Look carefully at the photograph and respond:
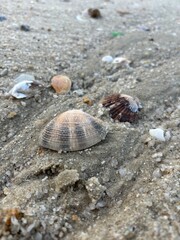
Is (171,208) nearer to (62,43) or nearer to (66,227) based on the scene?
(66,227)

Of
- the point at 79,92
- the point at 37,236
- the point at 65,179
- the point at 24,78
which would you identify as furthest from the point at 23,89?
the point at 37,236

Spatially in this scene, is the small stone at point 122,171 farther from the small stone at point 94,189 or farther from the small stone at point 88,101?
the small stone at point 88,101

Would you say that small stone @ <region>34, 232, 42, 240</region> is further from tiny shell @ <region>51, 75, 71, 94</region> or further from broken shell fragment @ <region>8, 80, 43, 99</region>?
tiny shell @ <region>51, 75, 71, 94</region>

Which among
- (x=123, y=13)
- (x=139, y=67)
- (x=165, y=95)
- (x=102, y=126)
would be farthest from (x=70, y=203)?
(x=123, y=13)

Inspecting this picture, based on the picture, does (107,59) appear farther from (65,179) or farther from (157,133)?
(65,179)

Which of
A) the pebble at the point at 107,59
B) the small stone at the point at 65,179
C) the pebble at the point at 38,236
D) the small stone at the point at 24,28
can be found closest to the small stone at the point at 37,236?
the pebble at the point at 38,236

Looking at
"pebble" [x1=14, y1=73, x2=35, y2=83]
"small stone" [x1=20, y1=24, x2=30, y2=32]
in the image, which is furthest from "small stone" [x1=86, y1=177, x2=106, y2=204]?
"small stone" [x1=20, y1=24, x2=30, y2=32]
